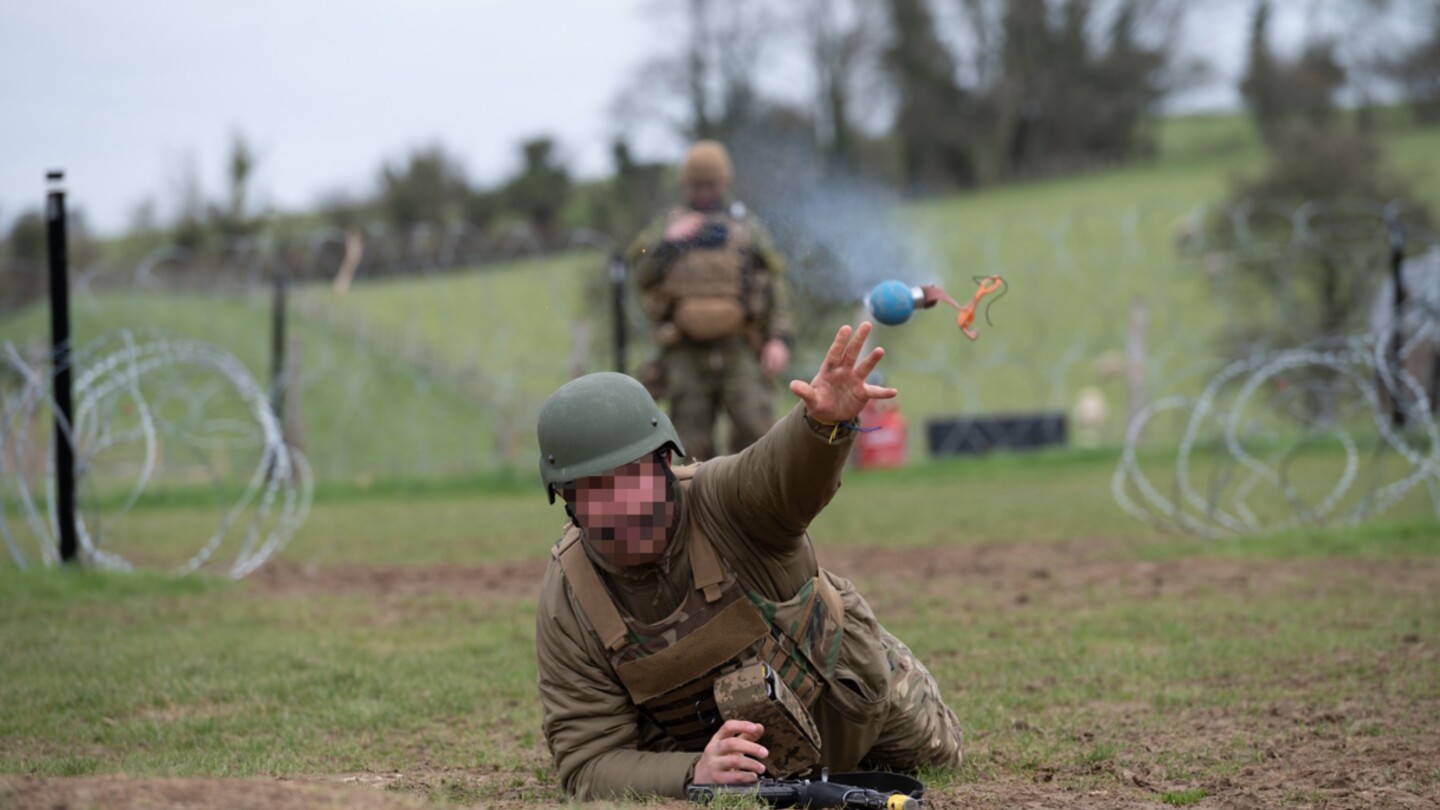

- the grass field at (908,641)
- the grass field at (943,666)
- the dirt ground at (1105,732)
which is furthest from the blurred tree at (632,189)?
the dirt ground at (1105,732)

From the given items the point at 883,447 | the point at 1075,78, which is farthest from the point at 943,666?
the point at 1075,78

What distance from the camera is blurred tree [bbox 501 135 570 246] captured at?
3741 centimetres

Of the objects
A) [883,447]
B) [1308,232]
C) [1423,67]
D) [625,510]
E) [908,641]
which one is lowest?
[883,447]

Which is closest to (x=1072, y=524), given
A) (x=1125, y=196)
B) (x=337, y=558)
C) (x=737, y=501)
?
(x=337, y=558)

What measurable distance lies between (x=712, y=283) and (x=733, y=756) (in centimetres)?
677

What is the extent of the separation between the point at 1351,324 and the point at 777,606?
18.2 m

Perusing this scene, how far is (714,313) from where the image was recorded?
1062 cm

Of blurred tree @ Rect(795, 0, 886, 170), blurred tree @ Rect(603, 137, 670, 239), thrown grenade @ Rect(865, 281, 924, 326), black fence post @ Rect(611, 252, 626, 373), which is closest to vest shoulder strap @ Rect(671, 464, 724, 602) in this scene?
thrown grenade @ Rect(865, 281, 924, 326)

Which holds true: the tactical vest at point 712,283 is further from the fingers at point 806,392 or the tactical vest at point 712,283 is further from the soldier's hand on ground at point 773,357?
the fingers at point 806,392

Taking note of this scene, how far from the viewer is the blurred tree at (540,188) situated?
123 ft

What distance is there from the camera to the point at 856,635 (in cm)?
457

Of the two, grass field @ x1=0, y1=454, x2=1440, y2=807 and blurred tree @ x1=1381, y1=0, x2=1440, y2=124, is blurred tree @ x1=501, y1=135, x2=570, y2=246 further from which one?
blurred tree @ x1=1381, y1=0, x2=1440, y2=124

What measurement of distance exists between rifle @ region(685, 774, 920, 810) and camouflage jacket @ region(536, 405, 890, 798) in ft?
0.37

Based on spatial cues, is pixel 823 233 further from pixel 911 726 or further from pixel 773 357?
pixel 911 726
